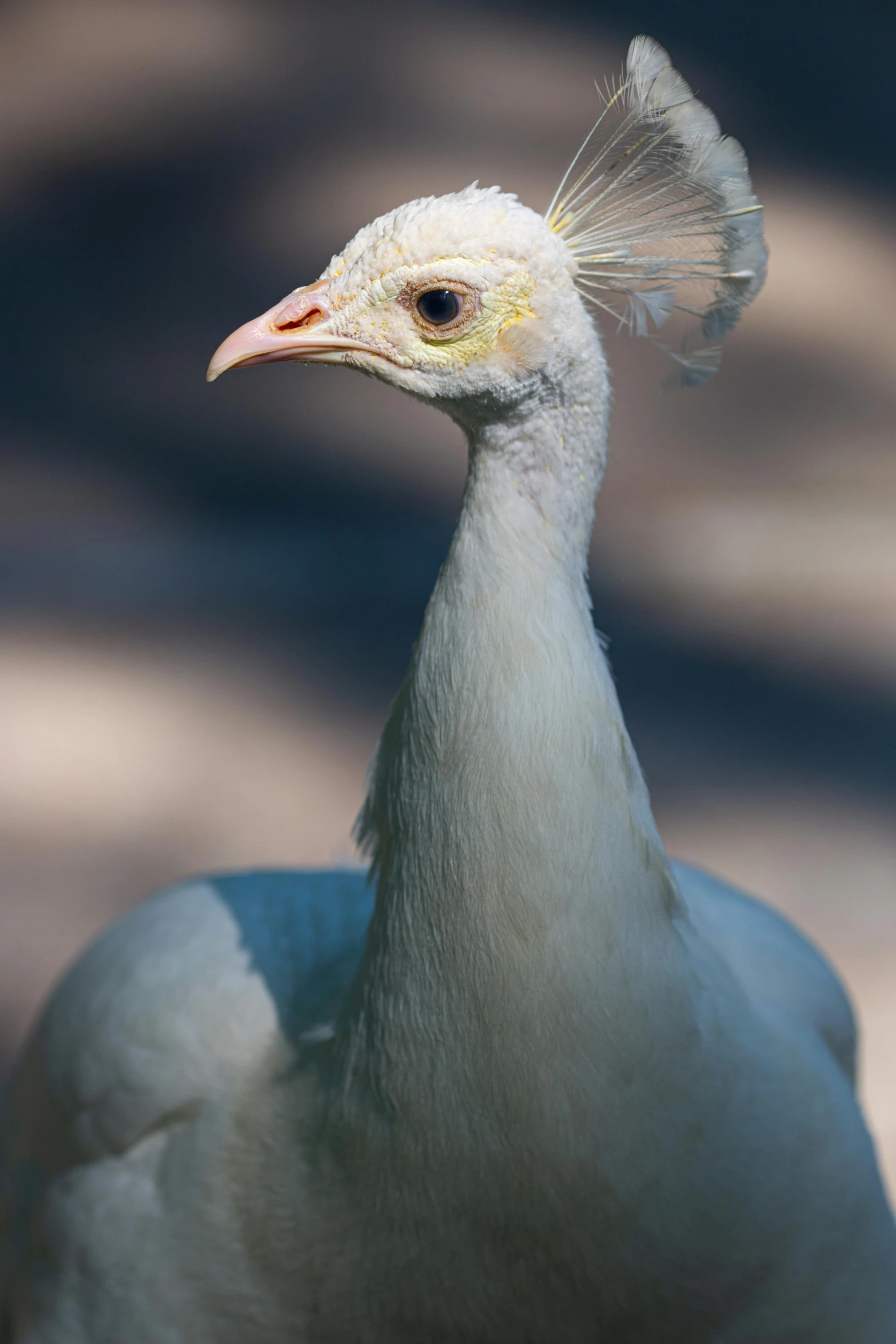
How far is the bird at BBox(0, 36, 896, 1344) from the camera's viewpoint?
23.3 inches

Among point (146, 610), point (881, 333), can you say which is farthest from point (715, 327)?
point (881, 333)

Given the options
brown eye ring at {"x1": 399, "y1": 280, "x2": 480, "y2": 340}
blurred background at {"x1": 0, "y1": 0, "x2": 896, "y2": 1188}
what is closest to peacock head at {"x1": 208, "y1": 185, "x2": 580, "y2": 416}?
brown eye ring at {"x1": 399, "y1": 280, "x2": 480, "y2": 340}

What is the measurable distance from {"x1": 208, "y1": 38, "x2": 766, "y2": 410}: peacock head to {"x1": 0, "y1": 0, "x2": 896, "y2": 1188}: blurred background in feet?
1.71

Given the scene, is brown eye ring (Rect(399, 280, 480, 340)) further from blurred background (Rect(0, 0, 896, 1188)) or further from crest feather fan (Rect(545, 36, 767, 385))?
blurred background (Rect(0, 0, 896, 1188))

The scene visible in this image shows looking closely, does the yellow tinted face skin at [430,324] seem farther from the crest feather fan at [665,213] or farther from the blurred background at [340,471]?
the blurred background at [340,471]

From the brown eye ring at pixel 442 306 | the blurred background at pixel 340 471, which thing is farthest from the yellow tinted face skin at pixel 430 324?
the blurred background at pixel 340 471

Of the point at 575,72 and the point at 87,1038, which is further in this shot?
the point at 575,72

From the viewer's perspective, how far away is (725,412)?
2.10m

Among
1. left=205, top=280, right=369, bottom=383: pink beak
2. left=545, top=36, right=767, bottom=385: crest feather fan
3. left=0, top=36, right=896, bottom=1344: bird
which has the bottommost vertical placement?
left=0, top=36, right=896, bottom=1344: bird

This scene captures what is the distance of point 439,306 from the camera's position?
22.6 inches

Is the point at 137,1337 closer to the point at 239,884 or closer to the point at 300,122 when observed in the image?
the point at 239,884

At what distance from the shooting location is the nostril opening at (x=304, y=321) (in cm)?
61

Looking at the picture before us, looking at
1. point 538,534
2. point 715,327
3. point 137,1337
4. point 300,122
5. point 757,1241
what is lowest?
point 137,1337

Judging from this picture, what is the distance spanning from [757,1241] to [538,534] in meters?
0.39
